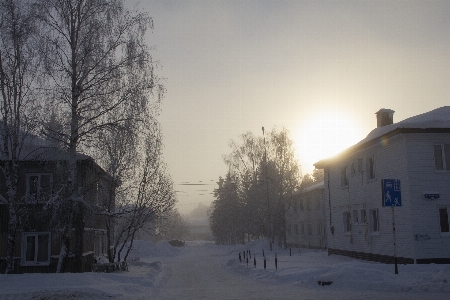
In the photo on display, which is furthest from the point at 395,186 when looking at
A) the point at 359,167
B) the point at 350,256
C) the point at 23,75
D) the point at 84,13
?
the point at 23,75

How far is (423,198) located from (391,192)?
5980mm

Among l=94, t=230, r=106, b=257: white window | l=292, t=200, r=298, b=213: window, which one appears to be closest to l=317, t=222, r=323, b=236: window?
l=292, t=200, r=298, b=213: window

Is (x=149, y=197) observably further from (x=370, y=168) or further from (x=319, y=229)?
(x=319, y=229)

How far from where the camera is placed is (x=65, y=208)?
763 inches

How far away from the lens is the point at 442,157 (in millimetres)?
21625

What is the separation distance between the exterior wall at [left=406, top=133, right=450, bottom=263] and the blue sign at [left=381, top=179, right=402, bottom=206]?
5389mm

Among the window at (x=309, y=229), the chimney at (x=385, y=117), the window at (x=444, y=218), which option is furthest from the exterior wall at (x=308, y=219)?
the window at (x=444, y=218)

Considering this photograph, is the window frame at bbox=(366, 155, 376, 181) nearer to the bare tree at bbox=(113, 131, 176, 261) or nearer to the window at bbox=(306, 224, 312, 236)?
the bare tree at bbox=(113, 131, 176, 261)

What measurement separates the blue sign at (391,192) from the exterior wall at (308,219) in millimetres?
30231

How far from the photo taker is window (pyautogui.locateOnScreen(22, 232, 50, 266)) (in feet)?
77.4

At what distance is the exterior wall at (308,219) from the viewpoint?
48.0m

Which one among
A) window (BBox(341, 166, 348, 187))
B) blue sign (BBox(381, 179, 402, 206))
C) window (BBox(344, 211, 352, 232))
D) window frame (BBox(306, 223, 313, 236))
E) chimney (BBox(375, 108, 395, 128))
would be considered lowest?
window frame (BBox(306, 223, 313, 236))

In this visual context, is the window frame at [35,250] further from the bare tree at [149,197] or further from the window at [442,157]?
the window at [442,157]

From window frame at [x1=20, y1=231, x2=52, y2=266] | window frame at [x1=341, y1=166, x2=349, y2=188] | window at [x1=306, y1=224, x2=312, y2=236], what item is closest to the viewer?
window frame at [x1=20, y1=231, x2=52, y2=266]
